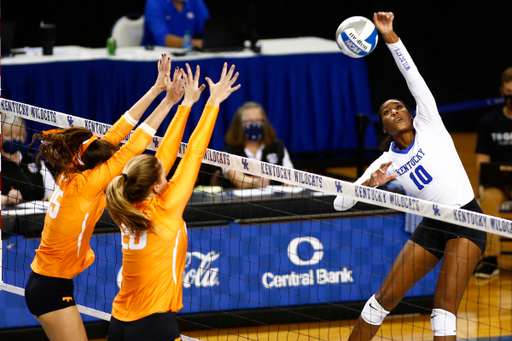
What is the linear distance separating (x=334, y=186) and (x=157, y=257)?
50.1 inches

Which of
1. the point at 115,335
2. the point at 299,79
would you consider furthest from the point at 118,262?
the point at 299,79

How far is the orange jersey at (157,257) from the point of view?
332cm

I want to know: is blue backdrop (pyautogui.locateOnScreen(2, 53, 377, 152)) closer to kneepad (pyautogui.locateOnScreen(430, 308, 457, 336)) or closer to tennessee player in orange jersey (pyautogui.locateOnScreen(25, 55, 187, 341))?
tennessee player in orange jersey (pyautogui.locateOnScreen(25, 55, 187, 341))

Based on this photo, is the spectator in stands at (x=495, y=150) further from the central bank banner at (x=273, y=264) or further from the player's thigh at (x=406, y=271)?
the player's thigh at (x=406, y=271)

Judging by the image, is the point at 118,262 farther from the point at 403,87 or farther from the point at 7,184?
the point at 403,87

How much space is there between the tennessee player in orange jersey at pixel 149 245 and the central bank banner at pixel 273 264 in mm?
1914

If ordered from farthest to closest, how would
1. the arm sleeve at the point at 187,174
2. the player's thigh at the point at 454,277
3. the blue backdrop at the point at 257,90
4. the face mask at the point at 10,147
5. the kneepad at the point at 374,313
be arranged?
the blue backdrop at the point at 257,90 < the face mask at the point at 10,147 < the kneepad at the point at 374,313 < the player's thigh at the point at 454,277 < the arm sleeve at the point at 187,174

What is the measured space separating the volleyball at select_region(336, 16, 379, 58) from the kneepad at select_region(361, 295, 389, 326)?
1.68m

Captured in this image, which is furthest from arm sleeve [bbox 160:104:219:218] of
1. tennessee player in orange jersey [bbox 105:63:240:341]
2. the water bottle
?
the water bottle

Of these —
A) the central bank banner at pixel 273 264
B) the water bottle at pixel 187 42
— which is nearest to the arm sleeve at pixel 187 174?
the central bank banner at pixel 273 264

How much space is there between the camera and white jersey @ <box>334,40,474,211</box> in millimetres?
4230

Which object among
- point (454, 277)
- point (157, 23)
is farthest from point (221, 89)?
point (157, 23)

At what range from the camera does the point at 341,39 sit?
183 inches

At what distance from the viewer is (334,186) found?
409 centimetres
